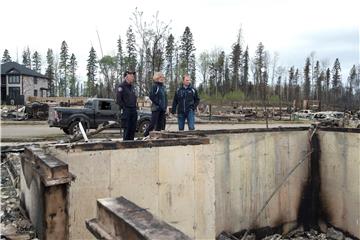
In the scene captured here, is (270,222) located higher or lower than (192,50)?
lower

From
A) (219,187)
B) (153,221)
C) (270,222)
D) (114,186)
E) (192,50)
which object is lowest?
(270,222)

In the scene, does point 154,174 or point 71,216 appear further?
point 154,174

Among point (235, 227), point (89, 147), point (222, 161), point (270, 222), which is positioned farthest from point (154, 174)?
point (270, 222)

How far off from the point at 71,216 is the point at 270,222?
5.90 meters

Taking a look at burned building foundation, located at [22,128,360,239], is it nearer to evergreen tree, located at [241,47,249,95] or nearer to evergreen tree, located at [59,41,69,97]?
evergreen tree, located at [241,47,249,95]

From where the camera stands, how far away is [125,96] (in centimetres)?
895

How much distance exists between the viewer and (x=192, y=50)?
71250 mm

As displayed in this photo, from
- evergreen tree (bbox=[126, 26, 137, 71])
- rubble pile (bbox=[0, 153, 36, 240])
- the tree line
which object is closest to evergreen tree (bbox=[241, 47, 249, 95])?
the tree line

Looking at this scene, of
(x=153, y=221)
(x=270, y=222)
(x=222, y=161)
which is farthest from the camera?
(x=270, y=222)

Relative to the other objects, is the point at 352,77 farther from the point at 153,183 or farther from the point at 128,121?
the point at 153,183

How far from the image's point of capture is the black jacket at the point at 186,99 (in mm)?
10250

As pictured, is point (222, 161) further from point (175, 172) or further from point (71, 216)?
point (71, 216)

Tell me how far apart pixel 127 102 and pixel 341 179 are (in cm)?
547

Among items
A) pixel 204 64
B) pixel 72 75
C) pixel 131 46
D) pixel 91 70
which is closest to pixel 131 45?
pixel 131 46
